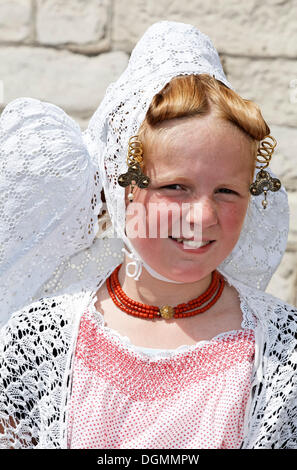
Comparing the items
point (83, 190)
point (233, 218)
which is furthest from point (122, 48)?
point (233, 218)

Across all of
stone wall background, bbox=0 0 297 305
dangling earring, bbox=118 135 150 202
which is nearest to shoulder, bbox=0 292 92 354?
dangling earring, bbox=118 135 150 202

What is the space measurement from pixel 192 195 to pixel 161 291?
11.5 inches

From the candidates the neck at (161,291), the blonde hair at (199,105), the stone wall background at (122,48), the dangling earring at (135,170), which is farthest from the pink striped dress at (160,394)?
the stone wall background at (122,48)

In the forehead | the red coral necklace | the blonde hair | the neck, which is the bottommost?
the red coral necklace

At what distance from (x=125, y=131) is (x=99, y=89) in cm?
94

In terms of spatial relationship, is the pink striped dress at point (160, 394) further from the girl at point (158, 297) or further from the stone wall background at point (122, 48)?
the stone wall background at point (122, 48)

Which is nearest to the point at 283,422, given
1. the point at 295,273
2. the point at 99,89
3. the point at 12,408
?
the point at 12,408

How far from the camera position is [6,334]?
1.60m

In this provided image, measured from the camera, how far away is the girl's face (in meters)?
1.37

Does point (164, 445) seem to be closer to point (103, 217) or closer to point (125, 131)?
point (103, 217)

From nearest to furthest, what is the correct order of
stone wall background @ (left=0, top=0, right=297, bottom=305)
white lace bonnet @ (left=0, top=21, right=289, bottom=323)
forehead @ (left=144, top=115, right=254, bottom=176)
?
forehead @ (left=144, top=115, right=254, bottom=176), white lace bonnet @ (left=0, top=21, right=289, bottom=323), stone wall background @ (left=0, top=0, right=297, bottom=305)

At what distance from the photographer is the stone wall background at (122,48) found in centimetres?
224

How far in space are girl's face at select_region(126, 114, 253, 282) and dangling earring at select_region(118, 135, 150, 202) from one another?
23 mm

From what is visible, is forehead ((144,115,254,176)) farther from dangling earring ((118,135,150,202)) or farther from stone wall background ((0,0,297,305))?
stone wall background ((0,0,297,305))
